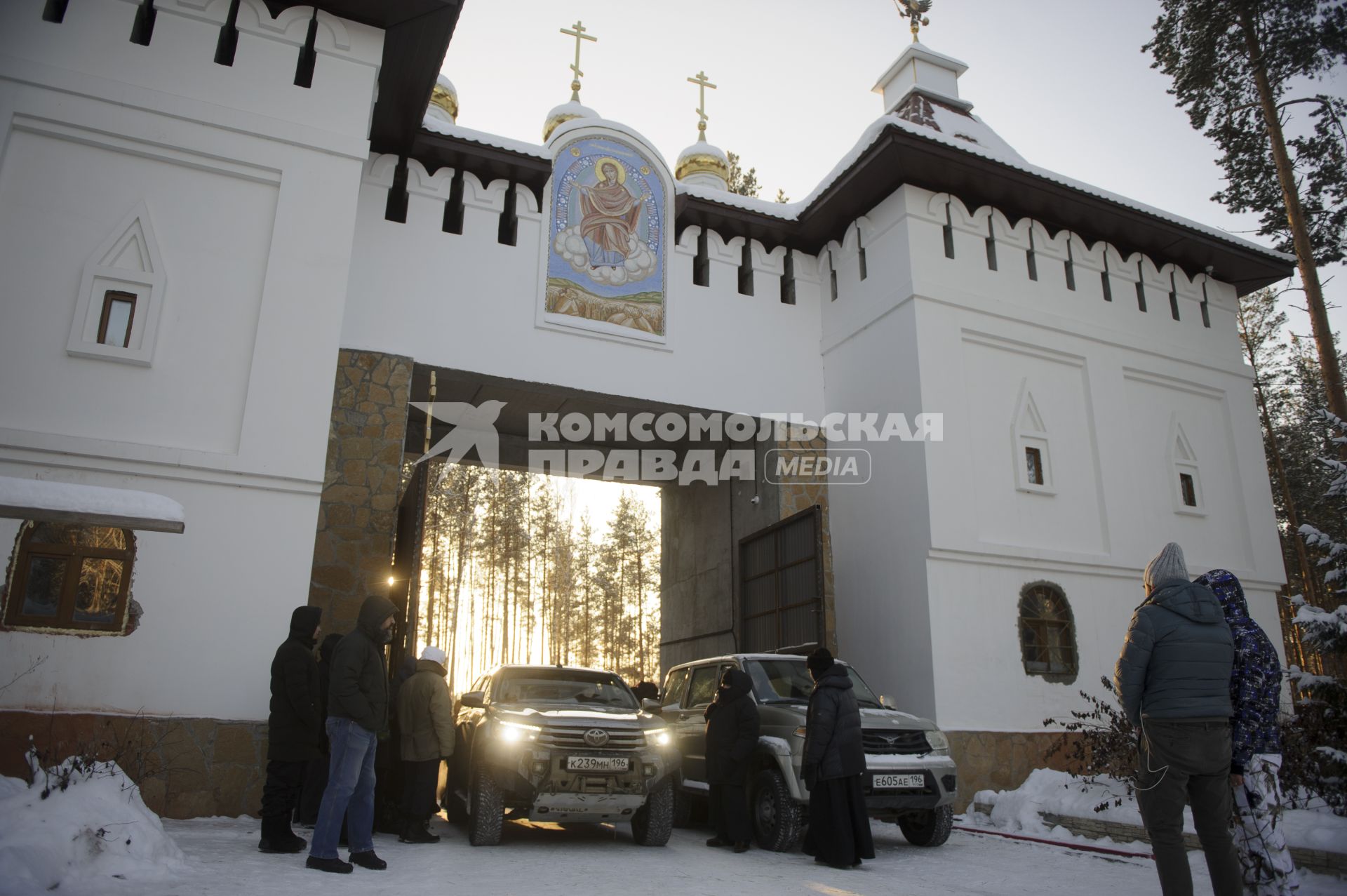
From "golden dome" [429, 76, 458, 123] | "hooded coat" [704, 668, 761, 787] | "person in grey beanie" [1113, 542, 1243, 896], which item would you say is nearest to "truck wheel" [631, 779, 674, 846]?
"hooded coat" [704, 668, 761, 787]

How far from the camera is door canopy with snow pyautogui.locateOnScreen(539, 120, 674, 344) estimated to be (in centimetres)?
1247

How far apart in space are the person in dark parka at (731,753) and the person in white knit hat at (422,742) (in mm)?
2277

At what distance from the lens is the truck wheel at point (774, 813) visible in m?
7.61

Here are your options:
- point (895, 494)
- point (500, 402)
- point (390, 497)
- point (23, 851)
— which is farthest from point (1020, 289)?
point (23, 851)

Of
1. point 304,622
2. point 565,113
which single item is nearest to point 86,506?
point 304,622

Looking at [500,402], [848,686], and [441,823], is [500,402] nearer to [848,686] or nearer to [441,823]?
[441,823]

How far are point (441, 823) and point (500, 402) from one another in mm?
6327

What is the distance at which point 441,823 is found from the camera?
9109mm

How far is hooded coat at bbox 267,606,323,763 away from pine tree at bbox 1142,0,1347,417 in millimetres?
14163

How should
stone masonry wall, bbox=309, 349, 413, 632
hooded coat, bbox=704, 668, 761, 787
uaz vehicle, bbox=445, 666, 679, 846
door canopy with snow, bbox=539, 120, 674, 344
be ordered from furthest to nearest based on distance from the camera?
door canopy with snow, bbox=539, 120, 674, 344
stone masonry wall, bbox=309, 349, 413, 632
hooded coat, bbox=704, 668, 761, 787
uaz vehicle, bbox=445, 666, 679, 846

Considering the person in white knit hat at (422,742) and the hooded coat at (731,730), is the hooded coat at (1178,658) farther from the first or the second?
the person in white knit hat at (422,742)

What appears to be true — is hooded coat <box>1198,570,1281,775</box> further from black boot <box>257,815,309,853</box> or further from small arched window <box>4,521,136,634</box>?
small arched window <box>4,521,136,634</box>

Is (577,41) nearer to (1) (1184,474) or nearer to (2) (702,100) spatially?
(2) (702,100)

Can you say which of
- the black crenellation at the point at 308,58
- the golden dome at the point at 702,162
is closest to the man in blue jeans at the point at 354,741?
the black crenellation at the point at 308,58
